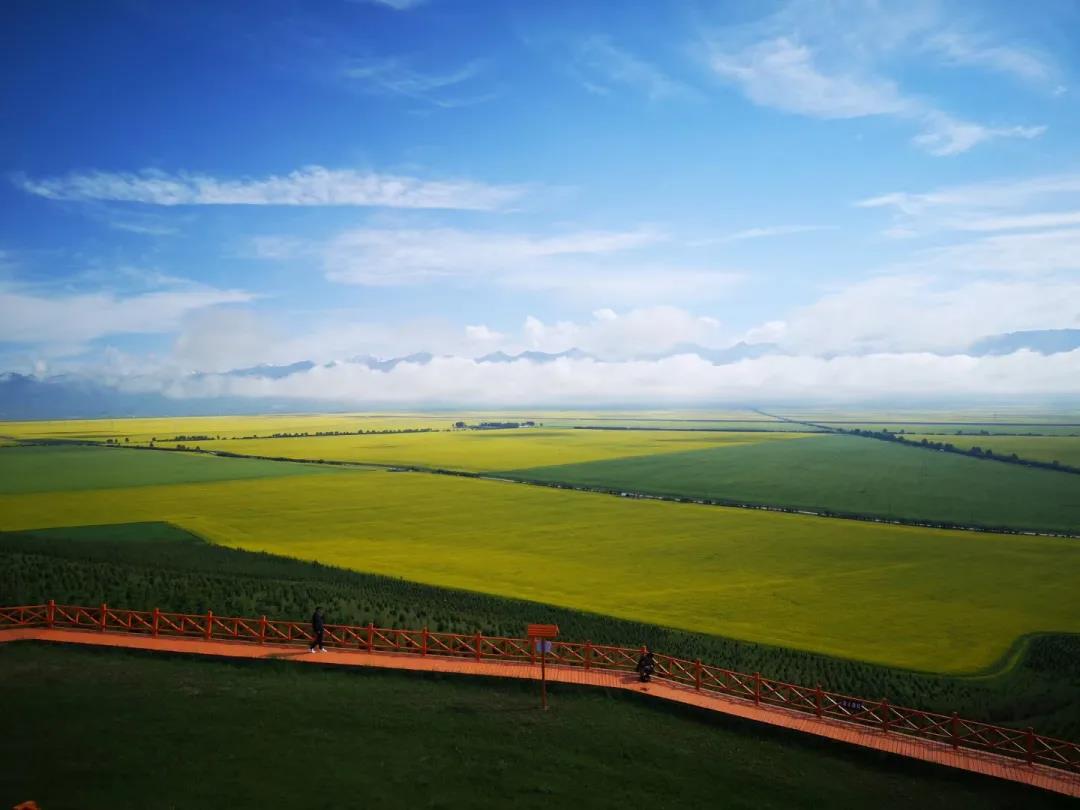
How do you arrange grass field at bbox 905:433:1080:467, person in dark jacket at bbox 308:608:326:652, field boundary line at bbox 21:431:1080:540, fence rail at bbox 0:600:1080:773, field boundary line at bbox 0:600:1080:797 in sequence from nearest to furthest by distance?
field boundary line at bbox 0:600:1080:797, fence rail at bbox 0:600:1080:773, person in dark jacket at bbox 308:608:326:652, field boundary line at bbox 21:431:1080:540, grass field at bbox 905:433:1080:467

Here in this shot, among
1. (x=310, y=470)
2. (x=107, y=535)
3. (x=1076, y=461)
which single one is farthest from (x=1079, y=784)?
(x=1076, y=461)

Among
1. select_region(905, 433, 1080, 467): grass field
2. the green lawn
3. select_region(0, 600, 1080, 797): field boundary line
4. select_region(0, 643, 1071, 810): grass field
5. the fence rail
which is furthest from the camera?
select_region(905, 433, 1080, 467): grass field

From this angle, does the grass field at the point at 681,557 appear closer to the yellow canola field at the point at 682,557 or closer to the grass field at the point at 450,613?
the yellow canola field at the point at 682,557

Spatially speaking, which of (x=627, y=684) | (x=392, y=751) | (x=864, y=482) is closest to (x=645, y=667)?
(x=627, y=684)

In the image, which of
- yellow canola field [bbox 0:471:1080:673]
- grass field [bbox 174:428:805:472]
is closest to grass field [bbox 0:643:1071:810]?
yellow canola field [bbox 0:471:1080:673]

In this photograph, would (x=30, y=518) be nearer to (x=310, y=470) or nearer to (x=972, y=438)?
(x=310, y=470)

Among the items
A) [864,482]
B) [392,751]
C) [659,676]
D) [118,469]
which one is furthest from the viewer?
[118,469]

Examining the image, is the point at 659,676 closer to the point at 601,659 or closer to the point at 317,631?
the point at 601,659

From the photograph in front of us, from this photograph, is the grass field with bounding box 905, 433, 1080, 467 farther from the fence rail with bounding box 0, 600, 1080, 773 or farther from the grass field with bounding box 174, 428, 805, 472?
the fence rail with bounding box 0, 600, 1080, 773
